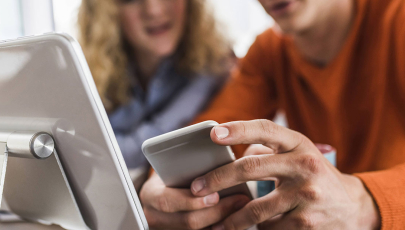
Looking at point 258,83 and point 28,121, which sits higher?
point 28,121

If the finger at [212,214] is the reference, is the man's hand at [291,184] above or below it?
above

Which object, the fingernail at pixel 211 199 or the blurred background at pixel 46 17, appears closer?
the fingernail at pixel 211 199

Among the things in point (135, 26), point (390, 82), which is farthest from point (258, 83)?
point (135, 26)

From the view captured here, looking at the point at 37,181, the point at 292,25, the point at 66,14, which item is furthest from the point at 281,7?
the point at 66,14

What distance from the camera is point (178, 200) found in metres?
0.47

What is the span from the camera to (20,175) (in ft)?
1.32

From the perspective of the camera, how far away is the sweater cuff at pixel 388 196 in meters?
0.46

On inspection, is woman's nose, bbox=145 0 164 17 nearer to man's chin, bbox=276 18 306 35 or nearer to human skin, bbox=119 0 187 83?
human skin, bbox=119 0 187 83

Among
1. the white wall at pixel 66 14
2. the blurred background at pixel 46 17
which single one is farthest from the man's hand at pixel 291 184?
the blurred background at pixel 46 17

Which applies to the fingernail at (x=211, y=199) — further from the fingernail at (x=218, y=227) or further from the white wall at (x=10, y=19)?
the white wall at (x=10, y=19)

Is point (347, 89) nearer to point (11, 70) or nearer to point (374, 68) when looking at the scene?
point (374, 68)

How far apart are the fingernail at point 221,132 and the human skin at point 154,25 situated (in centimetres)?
92

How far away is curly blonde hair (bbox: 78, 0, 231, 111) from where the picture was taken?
125 centimetres

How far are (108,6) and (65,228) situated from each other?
1014mm
